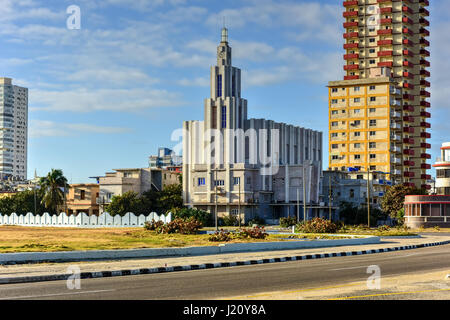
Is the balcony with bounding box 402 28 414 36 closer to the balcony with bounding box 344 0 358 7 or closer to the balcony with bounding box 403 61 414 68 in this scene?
the balcony with bounding box 403 61 414 68

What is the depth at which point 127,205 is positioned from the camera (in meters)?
95.3

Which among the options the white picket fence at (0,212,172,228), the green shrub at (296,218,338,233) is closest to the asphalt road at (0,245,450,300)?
the green shrub at (296,218,338,233)

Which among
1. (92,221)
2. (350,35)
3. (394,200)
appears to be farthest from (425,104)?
(92,221)

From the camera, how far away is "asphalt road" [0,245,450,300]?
14.8m

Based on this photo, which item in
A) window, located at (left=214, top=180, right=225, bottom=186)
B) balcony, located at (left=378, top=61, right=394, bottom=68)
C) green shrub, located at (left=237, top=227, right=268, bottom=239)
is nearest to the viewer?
green shrub, located at (left=237, top=227, right=268, bottom=239)

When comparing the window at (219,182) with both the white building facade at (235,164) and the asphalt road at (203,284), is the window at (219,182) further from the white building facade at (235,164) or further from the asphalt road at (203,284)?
the asphalt road at (203,284)

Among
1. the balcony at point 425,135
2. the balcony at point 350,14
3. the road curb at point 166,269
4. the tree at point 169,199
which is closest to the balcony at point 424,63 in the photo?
the balcony at point 425,135

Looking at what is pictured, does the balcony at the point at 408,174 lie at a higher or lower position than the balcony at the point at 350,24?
lower

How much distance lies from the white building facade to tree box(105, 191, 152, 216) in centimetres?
710

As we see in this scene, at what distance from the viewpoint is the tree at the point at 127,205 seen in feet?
309

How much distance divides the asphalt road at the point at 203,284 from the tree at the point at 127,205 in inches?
2910

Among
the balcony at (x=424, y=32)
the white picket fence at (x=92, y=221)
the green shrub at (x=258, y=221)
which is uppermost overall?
the balcony at (x=424, y=32)

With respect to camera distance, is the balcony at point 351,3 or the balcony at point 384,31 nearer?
the balcony at point 384,31

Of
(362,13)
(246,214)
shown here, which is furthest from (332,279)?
(362,13)
